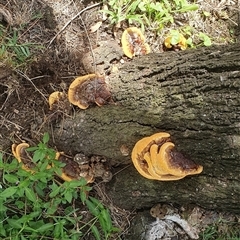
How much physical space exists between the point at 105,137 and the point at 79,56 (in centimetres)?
112

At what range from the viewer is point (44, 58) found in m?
4.23

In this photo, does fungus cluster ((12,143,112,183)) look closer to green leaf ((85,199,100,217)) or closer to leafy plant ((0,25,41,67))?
green leaf ((85,199,100,217))

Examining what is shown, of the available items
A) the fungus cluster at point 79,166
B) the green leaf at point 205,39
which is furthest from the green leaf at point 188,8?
the fungus cluster at point 79,166

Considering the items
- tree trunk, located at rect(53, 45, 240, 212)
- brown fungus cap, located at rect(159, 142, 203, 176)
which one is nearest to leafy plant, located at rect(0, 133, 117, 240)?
tree trunk, located at rect(53, 45, 240, 212)

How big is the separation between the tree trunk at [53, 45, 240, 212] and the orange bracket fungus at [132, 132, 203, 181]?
7 cm

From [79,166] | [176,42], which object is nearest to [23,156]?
[79,166]

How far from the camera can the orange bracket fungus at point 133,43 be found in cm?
412

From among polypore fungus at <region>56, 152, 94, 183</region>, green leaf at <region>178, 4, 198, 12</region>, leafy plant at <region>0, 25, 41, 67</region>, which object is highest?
leafy plant at <region>0, 25, 41, 67</region>

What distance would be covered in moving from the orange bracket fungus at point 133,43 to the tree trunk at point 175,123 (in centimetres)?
20

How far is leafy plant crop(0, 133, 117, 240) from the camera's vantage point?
331cm

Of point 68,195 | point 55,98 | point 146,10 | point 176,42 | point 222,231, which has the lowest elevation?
point 222,231

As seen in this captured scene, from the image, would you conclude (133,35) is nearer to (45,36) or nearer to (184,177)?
(45,36)

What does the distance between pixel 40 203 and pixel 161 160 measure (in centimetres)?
128

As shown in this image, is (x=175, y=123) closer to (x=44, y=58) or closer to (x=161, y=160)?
(x=161, y=160)
